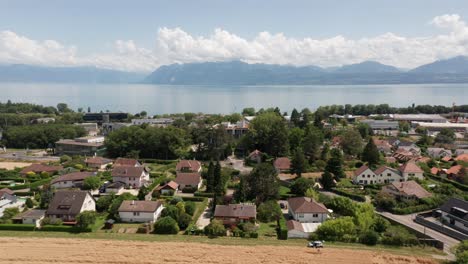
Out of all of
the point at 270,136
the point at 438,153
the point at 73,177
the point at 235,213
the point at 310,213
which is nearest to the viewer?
the point at 235,213

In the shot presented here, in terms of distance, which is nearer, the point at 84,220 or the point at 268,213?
the point at 84,220

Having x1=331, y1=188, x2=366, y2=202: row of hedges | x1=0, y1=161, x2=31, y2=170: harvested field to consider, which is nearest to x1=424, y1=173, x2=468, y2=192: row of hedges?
x1=331, y1=188, x2=366, y2=202: row of hedges

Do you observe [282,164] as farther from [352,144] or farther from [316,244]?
[316,244]

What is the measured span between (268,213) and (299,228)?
359cm

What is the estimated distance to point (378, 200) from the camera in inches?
1260

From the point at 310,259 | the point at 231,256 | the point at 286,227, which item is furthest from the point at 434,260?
the point at 231,256

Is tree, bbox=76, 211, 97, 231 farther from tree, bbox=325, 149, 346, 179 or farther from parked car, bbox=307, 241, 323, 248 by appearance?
tree, bbox=325, 149, 346, 179

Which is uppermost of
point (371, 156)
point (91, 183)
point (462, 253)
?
point (371, 156)

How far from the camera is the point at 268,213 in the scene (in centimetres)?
2881

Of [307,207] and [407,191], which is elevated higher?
[407,191]

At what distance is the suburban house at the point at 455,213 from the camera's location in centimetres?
2692

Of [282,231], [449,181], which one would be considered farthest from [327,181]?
[449,181]

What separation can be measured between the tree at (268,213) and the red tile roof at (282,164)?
15811 millimetres

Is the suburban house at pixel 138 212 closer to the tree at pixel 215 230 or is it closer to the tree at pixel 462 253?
the tree at pixel 215 230
